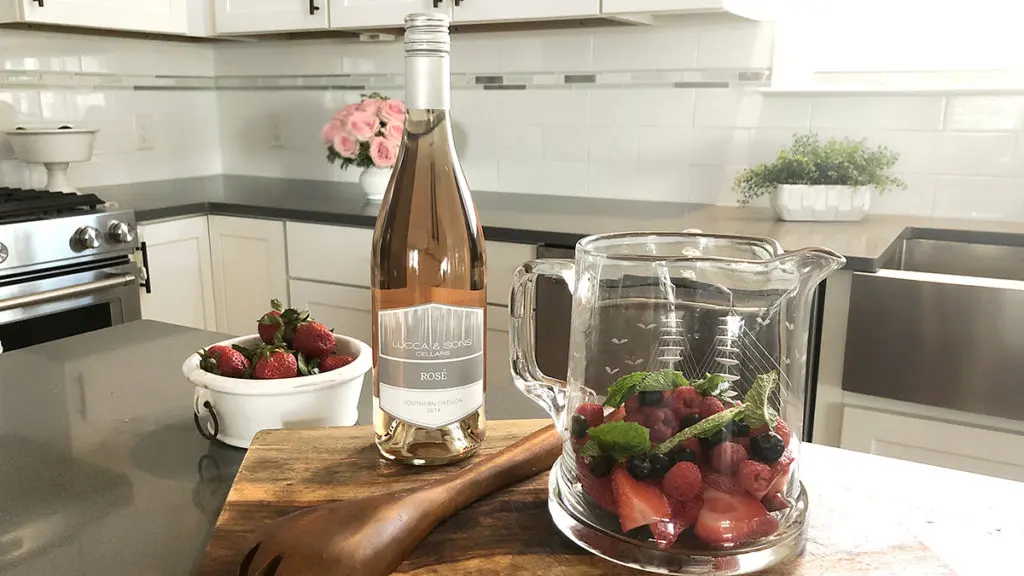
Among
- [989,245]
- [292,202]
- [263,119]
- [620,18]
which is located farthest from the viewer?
[263,119]

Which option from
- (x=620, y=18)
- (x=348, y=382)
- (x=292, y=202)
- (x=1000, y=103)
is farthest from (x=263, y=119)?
(x=348, y=382)

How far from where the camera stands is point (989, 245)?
1.83 metres

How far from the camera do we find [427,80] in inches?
24.5

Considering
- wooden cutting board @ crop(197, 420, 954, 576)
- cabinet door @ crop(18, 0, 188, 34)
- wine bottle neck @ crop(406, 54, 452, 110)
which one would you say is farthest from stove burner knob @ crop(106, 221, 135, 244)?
wine bottle neck @ crop(406, 54, 452, 110)

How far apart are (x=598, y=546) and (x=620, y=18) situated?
1.72 m

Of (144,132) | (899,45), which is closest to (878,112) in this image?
(899,45)

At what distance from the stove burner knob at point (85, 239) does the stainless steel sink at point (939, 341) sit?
173cm

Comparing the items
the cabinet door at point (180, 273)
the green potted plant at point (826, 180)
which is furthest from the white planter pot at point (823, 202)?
the cabinet door at point (180, 273)

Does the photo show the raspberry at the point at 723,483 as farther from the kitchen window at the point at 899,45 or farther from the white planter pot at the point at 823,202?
the kitchen window at the point at 899,45

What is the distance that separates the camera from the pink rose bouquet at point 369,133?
233cm

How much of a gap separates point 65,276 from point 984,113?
2.21 meters

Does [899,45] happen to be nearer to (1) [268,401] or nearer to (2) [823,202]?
(2) [823,202]

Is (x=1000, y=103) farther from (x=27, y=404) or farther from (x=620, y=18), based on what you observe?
(x=27, y=404)

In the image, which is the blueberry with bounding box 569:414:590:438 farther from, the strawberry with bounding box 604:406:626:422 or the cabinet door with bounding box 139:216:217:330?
the cabinet door with bounding box 139:216:217:330
